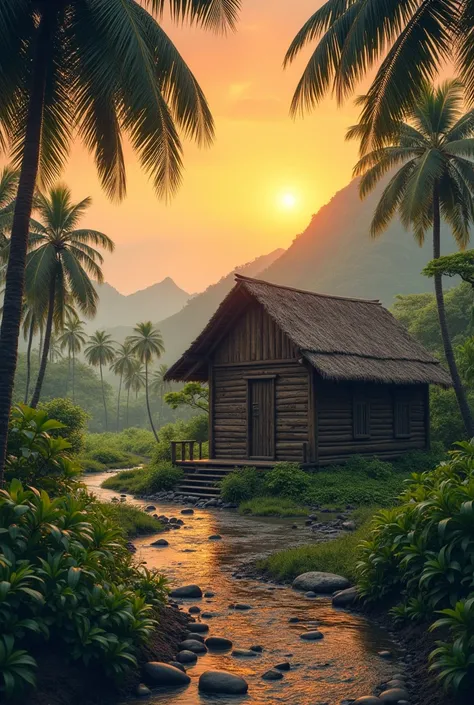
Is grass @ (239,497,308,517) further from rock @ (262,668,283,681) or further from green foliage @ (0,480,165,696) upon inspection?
green foliage @ (0,480,165,696)

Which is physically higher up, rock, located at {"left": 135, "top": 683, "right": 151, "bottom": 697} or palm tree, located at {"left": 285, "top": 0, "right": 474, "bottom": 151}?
palm tree, located at {"left": 285, "top": 0, "right": 474, "bottom": 151}

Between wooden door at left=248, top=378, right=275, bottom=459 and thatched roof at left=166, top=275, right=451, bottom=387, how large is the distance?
2046 mm

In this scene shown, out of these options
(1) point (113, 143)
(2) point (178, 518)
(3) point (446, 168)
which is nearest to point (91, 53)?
(1) point (113, 143)

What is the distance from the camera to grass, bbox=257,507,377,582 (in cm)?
1049

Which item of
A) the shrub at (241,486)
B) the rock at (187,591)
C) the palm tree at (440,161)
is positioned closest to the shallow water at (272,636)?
the rock at (187,591)

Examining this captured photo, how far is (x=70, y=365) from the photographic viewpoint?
90.3 m

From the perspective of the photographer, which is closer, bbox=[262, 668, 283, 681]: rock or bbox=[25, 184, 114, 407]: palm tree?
bbox=[262, 668, 283, 681]: rock

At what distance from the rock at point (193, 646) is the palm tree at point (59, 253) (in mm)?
23810

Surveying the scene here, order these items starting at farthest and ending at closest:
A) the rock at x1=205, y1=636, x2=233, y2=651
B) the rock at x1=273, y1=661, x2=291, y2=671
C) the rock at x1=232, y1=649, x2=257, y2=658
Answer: the rock at x1=205, y1=636, x2=233, y2=651 < the rock at x1=232, y1=649, x2=257, y2=658 < the rock at x1=273, y1=661, x2=291, y2=671

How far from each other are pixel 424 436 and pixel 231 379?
28.3ft

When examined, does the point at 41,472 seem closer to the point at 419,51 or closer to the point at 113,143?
the point at 113,143

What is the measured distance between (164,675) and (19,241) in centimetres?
540

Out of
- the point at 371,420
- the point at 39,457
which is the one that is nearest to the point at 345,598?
the point at 39,457

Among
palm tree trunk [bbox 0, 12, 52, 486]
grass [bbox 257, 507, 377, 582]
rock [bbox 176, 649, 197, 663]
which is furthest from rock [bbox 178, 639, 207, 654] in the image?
grass [bbox 257, 507, 377, 582]
